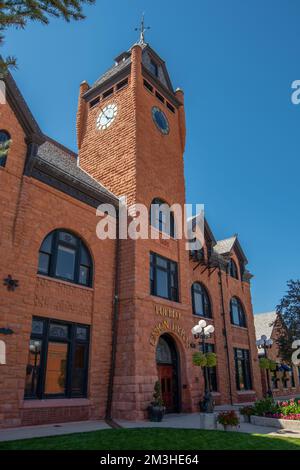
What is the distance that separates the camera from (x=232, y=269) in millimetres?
29562

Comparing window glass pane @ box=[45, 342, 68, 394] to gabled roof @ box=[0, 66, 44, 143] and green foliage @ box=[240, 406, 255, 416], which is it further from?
gabled roof @ box=[0, 66, 44, 143]

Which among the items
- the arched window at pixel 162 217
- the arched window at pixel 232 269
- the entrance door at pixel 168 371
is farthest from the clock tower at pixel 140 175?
the arched window at pixel 232 269

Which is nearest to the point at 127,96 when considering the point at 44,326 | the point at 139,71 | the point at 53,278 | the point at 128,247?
the point at 139,71

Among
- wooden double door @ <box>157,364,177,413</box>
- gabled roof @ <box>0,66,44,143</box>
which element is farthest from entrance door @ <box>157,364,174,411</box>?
gabled roof @ <box>0,66,44,143</box>

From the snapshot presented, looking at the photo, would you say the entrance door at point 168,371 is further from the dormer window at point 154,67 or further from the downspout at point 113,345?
the dormer window at point 154,67

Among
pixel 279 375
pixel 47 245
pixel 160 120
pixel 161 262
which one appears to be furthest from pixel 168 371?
pixel 279 375

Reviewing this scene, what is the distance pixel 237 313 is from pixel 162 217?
42.3ft

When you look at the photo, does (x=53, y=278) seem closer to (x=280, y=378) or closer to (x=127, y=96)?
(x=127, y=96)

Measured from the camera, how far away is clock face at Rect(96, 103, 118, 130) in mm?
21453

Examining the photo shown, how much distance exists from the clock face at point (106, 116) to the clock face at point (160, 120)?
2382 millimetres

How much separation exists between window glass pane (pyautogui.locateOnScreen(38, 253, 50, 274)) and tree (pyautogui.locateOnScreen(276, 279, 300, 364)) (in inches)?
722

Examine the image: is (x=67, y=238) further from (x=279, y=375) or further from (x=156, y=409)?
(x=279, y=375)

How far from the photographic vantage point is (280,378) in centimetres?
3509

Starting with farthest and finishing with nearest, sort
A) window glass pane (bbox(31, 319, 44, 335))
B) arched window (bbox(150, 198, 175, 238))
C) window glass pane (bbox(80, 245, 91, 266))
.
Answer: arched window (bbox(150, 198, 175, 238)) < window glass pane (bbox(80, 245, 91, 266)) < window glass pane (bbox(31, 319, 44, 335))
